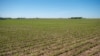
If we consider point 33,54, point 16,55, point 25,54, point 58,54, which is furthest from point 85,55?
point 16,55

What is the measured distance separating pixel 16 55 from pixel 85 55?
3.63m

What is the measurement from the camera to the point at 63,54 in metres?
7.25

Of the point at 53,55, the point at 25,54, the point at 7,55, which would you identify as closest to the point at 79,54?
the point at 53,55

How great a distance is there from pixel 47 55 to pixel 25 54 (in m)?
1.21

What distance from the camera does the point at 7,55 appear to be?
23.8 feet

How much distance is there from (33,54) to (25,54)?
1.48 ft

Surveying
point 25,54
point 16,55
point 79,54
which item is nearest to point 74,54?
point 79,54

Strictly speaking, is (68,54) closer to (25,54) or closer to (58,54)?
(58,54)

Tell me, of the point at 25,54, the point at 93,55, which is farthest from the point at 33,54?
the point at 93,55

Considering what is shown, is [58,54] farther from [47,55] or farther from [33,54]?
[33,54]

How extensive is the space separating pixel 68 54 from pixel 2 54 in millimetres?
3592

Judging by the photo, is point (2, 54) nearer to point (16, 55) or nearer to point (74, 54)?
point (16, 55)

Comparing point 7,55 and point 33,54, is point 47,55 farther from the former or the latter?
point 7,55

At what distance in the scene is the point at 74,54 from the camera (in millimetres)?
7121
